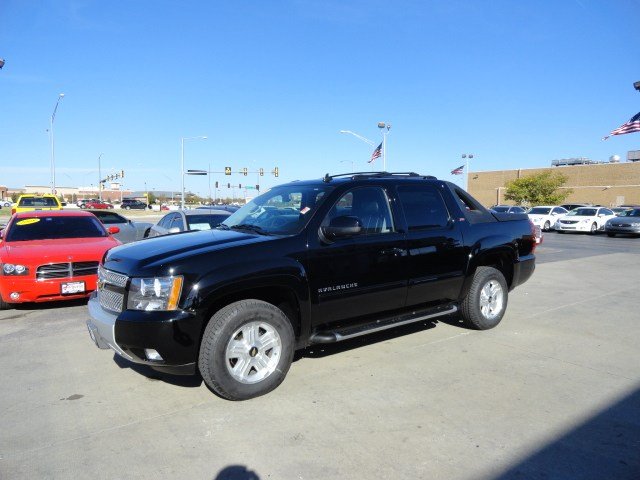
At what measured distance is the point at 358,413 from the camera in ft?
12.2

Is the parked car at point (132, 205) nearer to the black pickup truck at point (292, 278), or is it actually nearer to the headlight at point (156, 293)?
the black pickup truck at point (292, 278)

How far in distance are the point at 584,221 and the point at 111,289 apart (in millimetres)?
28126

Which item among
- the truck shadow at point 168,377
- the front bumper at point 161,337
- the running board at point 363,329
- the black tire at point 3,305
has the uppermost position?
the front bumper at point 161,337

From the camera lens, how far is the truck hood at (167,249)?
3873mm

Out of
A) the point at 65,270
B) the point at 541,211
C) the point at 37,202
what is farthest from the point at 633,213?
the point at 37,202

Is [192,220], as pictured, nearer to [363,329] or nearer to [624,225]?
[363,329]

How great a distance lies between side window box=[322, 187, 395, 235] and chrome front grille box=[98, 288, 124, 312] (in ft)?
6.59

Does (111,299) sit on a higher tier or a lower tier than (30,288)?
higher

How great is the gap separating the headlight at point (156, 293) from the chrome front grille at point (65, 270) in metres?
3.87

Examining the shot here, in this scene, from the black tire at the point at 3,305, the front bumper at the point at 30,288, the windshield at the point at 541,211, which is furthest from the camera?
the windshield at the point at 541,211

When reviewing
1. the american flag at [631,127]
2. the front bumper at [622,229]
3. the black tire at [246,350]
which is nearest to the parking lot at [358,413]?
the black tire at [246,350]

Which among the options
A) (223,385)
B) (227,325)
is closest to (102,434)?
(223,385)

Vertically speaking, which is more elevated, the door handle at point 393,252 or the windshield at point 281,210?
the windshield at point 281,210

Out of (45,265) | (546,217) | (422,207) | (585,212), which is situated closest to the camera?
(422,207)
